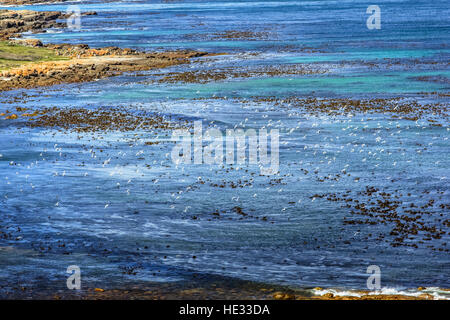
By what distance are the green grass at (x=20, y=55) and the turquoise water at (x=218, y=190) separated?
15633 mm

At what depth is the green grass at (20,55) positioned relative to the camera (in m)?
80.4

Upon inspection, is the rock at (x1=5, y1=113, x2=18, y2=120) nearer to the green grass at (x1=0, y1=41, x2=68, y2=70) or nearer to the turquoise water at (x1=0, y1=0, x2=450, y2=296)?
the turquoise water at (x1=0, y1=0, x2=450, y2=296)

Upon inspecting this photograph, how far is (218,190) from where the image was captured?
106 ft

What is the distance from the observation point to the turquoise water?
893 inches

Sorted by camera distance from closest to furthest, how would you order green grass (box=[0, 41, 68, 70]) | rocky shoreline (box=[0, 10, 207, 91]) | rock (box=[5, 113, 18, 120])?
rock (box=[5, 113, 18, 120]) → rocky shoreline (box=[0, 10, 207, 91]) → green grass (box=[0, 41, 68, 70])

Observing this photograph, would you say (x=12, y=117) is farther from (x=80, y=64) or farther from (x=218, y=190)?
(x=80, y=64)

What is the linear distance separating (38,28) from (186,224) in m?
130

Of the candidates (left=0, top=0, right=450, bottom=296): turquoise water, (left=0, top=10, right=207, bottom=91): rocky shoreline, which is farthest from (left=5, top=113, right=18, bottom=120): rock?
(left=0, top=10, right=207, bottom=91): rocky shoreline

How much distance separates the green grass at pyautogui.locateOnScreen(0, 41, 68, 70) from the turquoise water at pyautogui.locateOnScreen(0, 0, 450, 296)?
51.3ft

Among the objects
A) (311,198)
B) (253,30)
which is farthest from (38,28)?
(311,198)

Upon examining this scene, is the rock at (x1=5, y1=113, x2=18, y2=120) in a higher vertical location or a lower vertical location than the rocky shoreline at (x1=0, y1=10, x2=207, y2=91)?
lower

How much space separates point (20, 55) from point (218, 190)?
63.0m

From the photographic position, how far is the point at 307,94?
2429 inches
